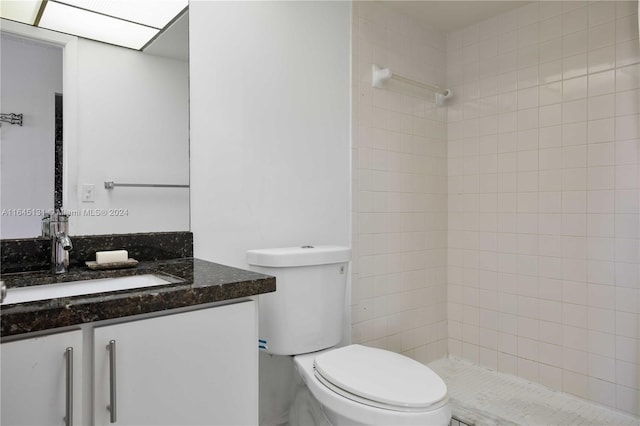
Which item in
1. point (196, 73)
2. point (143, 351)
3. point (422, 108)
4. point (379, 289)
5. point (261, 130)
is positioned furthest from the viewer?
point (422, 108)

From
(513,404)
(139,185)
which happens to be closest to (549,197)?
(513,404)

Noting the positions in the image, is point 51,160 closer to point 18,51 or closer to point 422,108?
point 18,51

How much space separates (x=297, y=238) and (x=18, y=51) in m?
1.17

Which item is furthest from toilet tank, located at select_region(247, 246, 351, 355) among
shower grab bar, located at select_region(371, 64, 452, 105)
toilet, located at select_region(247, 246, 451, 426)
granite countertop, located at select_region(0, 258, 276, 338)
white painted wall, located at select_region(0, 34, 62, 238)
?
shower grab bar, located at select_region(371, 64, 452, 105)

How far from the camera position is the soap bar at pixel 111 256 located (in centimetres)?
129

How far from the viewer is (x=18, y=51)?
4.13 feet

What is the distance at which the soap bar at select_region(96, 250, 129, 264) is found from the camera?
129cm

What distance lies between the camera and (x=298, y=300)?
1603 mm

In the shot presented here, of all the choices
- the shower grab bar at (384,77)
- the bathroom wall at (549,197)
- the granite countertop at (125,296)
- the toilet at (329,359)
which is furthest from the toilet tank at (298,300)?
the bathroom wall at (549,197)

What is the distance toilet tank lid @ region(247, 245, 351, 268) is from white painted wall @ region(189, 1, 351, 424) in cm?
13

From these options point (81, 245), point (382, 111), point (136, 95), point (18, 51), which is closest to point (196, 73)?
point (136, 95)

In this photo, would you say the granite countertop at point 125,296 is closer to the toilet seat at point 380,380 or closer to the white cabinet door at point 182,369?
the white cabinet door at point 182,369

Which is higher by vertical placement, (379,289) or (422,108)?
(422,108)

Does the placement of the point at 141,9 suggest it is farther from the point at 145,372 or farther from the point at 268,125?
the point at 145,372
